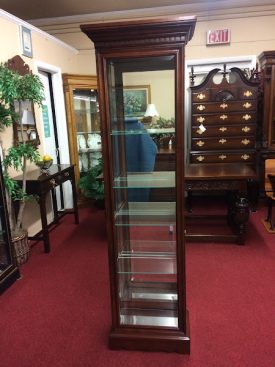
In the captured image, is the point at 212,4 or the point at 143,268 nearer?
the point at 143,268

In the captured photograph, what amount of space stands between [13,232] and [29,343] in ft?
4.28

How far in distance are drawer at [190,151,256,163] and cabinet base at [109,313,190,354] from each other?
309 cm

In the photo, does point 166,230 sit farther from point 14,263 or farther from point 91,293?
point 14,263

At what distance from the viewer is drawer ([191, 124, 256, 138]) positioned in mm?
4402

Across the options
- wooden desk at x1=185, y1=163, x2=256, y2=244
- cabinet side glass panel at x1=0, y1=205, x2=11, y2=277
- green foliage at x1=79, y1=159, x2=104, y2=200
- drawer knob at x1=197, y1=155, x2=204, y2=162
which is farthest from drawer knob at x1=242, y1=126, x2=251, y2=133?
cabinet side glass panel at x1=0, y1=205, x2=11, y2=277

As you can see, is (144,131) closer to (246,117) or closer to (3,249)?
(3,249)

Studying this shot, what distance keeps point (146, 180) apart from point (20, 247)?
1860 millimetres

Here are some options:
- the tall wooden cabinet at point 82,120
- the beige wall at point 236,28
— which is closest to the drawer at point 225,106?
the beige wall at point 236,28

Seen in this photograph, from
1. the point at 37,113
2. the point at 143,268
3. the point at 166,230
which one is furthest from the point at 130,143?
the point at 37,113

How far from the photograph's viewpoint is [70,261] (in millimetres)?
3135

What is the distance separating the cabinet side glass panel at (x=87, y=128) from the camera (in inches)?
187

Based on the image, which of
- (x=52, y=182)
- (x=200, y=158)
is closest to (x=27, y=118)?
(x=52, y=182)

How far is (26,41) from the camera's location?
3451mm

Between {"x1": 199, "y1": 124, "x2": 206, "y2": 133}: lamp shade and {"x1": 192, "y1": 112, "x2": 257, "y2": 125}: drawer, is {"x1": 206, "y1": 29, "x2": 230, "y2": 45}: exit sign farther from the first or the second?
{"x1": 199, "y1": 124, "x2": 206, "y2": 133}: lamp shade
